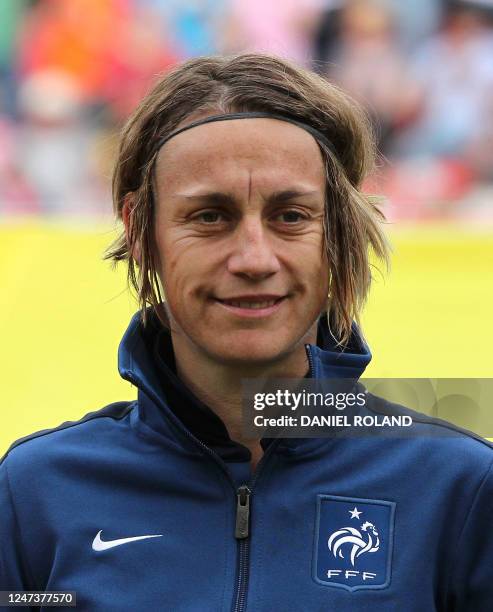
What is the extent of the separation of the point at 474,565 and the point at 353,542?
7.2 inches

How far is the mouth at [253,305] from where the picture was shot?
5.83 ft

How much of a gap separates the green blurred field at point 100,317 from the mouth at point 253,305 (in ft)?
8.33

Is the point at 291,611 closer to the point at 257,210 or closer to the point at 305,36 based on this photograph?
the point at 257,210

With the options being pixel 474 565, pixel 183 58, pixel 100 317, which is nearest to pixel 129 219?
pixel 474 565

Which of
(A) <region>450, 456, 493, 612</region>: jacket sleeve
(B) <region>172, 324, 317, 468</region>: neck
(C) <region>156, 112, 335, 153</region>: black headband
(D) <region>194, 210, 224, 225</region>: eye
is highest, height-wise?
(C) <region>156, 112, 335, 153</region>: black headband

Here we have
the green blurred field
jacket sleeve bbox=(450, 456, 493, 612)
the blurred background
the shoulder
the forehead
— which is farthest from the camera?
the blurred background

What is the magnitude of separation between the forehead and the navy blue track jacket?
29 cm

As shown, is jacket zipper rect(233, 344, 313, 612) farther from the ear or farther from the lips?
the ear

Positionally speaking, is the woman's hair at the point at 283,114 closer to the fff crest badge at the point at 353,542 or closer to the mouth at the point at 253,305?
the mouth at the point at 253,305

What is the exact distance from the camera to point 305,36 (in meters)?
7.37

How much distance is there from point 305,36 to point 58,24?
1562mm

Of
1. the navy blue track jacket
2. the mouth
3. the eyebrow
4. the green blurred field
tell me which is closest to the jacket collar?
the navy blue track jacket

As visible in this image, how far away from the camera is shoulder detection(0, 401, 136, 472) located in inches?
75.1

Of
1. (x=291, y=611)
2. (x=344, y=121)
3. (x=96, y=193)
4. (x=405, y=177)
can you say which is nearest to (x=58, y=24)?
(x=96, y=193)
